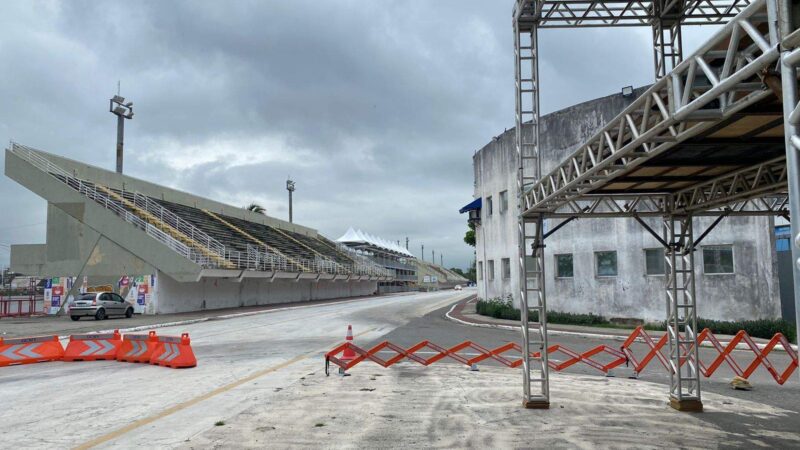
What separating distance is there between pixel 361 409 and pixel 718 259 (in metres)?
19.1

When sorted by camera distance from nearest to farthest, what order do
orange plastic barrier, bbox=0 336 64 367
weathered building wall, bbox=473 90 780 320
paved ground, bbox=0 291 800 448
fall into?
paved ground, bbox=0 291 800 448
orange plastic barrier, bbox=0 336 64 367
weathered building wall, bbox=473 90 780 320

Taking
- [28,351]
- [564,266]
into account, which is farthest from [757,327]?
[28,351]

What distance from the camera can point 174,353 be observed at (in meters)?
13.4

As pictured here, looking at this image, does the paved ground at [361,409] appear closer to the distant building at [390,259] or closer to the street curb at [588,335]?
the street curb at [588,335]

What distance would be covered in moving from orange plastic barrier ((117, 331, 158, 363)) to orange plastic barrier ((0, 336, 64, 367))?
1616 mm

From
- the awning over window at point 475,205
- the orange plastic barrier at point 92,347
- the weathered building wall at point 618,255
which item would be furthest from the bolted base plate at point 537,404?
the awning over window at point 475,205

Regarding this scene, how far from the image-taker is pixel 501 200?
3247 centimetres

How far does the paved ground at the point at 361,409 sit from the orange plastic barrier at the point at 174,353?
33cm

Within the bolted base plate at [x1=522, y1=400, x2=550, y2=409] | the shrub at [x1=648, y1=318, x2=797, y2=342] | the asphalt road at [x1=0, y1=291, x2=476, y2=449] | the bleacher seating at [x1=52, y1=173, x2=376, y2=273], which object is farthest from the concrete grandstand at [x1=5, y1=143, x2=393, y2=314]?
the bolted base plate at [x1=522, y1=400, x2=550, y2=409]

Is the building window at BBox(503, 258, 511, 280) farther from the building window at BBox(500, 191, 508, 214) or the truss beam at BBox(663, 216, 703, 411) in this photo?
the truss beam at BBox(663, 216, 703, 411)

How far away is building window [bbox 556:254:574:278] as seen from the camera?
2730cm

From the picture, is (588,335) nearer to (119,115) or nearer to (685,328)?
(685,328)

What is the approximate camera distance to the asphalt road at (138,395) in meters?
7.26

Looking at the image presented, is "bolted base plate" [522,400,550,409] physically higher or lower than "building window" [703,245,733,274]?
lower
